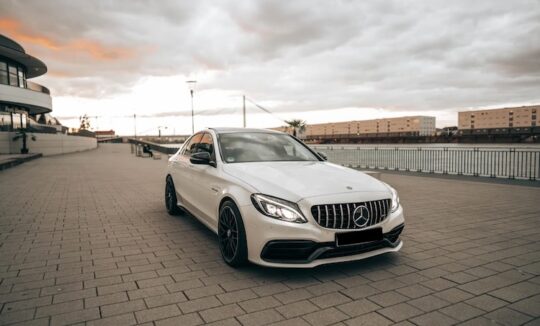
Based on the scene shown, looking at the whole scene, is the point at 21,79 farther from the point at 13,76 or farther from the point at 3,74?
the point at 3,74

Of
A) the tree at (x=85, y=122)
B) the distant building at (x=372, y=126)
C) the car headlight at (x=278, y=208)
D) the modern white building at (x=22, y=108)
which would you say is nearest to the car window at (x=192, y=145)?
the car headlight at (x=278, y=208)

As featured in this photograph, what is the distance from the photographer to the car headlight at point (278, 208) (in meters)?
3.44

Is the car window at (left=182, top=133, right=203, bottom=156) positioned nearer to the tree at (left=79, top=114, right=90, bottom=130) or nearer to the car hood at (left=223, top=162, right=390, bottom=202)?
the car hood at (left=223, top=162, right=390, bottom=202)

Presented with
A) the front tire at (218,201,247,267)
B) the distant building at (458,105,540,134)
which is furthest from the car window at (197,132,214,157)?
the distant building at (458,105,540,134)

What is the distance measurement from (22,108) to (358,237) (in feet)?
134

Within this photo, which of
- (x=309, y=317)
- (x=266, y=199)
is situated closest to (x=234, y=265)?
(x=266, y=199)

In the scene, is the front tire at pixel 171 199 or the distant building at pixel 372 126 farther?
the distant building at pixel 372 126

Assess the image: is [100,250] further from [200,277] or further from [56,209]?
[56,209]

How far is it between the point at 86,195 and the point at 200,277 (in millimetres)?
6815

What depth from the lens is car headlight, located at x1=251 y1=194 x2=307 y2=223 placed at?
344 centimetres

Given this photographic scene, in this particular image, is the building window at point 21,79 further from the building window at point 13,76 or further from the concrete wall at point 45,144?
→ the concrete wall at point 45,144

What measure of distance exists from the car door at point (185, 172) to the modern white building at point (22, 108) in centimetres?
2464

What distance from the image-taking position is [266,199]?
3564mm

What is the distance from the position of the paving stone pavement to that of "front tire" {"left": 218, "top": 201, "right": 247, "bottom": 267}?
15 centimetres
